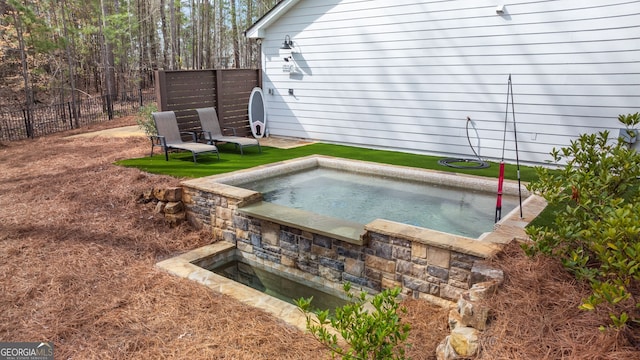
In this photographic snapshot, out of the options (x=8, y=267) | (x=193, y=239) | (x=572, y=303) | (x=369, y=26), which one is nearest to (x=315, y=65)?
(x=369, y=26)

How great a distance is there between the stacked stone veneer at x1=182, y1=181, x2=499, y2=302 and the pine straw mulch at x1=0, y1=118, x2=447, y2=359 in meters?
0.26

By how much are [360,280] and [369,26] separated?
5959mm

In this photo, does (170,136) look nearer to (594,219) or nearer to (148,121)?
(148,121)

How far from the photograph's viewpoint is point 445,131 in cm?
794

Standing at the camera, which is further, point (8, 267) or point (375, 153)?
point (375, 153)

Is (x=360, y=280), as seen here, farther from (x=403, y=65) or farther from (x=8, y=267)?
(x=403, y=65)

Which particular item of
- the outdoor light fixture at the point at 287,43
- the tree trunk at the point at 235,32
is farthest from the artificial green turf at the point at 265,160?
the tree trunk at the point at 235,32

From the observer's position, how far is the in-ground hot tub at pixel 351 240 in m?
3.63

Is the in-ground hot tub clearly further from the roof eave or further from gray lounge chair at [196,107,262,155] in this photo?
the roof eave

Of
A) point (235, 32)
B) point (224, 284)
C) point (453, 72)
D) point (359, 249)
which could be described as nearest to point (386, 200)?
point (359, 249)

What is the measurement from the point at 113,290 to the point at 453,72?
21.2ft

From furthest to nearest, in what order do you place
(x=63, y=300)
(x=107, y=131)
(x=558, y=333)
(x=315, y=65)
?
1. (x=107, y=131)
2. (x=315, y=65)
3. (x=63, y=300)
4. (x=558, y=333)

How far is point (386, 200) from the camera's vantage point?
5.63 metres

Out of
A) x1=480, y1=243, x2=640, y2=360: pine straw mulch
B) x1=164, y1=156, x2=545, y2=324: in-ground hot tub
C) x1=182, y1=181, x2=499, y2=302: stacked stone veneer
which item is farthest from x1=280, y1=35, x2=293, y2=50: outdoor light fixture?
x1=480, y1=243, x2=640, y2=360: pine straw mulch
